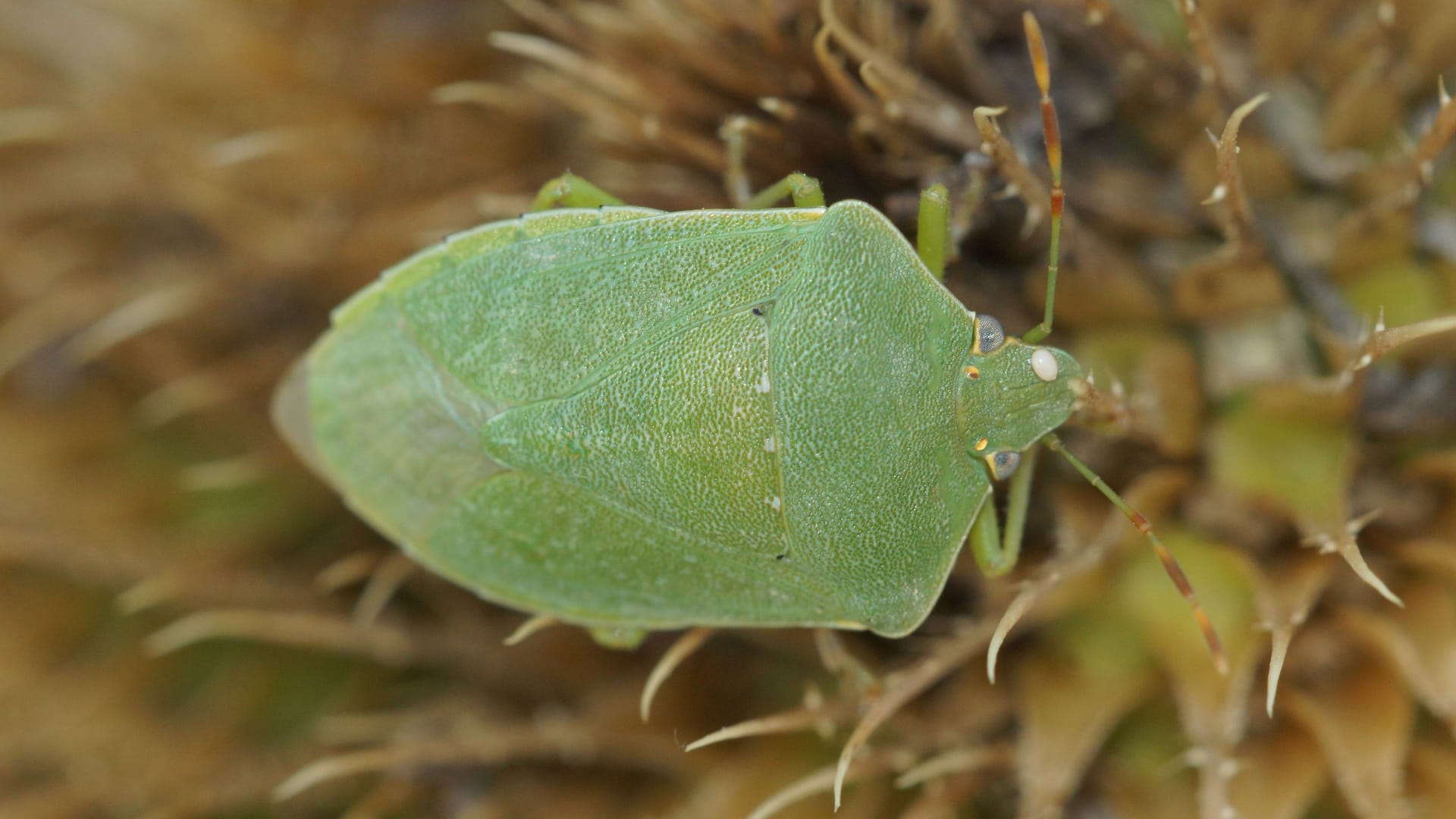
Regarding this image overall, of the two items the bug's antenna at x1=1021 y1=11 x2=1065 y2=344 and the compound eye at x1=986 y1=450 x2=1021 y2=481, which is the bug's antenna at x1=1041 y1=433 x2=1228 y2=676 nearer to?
the compound eye at x1=986 y1=450 x2=1021 y2=481

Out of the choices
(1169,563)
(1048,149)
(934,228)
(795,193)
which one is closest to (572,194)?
(795,193)

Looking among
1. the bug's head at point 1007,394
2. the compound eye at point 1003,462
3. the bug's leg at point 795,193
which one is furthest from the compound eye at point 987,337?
the bug's leg at point 795,193

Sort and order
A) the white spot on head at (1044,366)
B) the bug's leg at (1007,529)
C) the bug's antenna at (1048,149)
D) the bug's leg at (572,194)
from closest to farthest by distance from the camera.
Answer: the bug's antenna at (1048,149) → the white spot on head at (1044,366) → the bug's leg at (1007,529) → the bug's leg at (572,194)

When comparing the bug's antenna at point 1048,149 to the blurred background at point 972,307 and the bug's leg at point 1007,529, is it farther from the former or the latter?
the bug's leg at point 1007,529

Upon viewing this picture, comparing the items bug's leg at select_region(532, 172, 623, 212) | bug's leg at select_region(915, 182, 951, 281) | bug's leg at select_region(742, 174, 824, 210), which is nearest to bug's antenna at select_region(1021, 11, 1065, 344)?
bug's leg at select_region(915, 182, 951, 281)

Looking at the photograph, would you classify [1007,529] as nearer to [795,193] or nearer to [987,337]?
[987,337]
